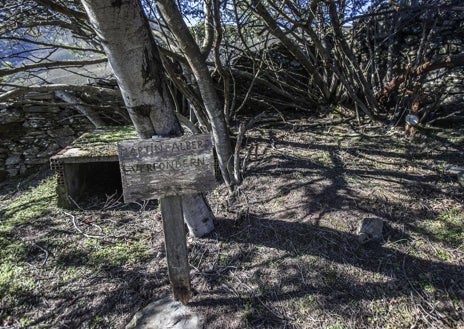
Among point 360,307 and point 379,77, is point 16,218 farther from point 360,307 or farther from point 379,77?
point 379,77

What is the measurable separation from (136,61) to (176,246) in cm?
117

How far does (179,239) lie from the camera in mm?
1943

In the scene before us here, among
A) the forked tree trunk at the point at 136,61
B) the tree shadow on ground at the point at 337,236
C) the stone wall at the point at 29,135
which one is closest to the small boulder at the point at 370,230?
the tree shadow on ground at the point at 337,236

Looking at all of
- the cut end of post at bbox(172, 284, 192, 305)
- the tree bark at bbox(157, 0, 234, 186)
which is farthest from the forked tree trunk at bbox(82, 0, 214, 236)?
the cut end of post at bbox(172, 284, 192, 305)

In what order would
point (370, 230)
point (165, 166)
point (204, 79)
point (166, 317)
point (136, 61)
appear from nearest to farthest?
1. point (136, 61)
2. point (165, 166)
3. point (166, 317)
4. point (370, 230)
5. point (204, 79)

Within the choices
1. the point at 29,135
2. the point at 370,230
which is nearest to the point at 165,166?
the point at 370,230

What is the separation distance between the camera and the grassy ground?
194 cm

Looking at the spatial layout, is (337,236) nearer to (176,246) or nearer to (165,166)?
(176,246)

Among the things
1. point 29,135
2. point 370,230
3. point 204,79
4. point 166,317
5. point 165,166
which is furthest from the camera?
point 29,135

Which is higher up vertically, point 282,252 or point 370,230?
point 370,230

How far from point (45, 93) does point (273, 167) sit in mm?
4034

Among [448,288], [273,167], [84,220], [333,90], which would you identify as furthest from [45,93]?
[448,288]

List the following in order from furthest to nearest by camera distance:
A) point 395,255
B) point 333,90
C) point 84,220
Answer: point 333,90, point 84,220, point 395,255

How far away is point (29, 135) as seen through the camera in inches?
193
